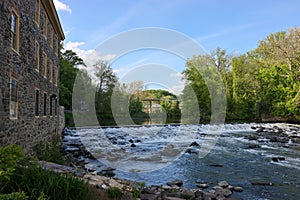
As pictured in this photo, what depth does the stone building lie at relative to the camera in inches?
267

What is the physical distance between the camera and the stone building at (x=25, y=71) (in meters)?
6.77

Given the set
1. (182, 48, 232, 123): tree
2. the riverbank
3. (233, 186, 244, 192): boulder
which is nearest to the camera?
the riverbank

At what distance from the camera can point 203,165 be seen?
33.3 feet

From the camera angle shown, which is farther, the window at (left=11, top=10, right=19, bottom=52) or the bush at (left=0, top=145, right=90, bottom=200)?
the window at (left=11, top=10, right=19, bottom=52)

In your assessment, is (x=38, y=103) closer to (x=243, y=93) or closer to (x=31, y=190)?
(x=31, y=190)

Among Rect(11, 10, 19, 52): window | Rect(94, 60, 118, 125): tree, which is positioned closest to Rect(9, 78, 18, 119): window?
Rect(11, 10, 19, 52): window

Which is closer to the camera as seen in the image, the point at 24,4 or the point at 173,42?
the point at 24,4

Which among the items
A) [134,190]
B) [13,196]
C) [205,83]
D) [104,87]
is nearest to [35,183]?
[13,196]

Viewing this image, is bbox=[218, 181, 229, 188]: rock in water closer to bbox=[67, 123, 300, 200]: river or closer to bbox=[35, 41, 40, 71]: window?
bbox=[67, 123, 300, 200]: river

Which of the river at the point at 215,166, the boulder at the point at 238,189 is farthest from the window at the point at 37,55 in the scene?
the boulder at the point at 238,189

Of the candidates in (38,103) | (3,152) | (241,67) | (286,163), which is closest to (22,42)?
(38,103)

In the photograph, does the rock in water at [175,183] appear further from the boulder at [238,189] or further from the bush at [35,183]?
the bush at [35,183]

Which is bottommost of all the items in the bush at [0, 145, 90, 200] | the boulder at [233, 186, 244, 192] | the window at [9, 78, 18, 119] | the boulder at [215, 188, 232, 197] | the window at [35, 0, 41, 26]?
the boulder at [233, 186, 244, 192]

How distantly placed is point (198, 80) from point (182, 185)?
106 feet
